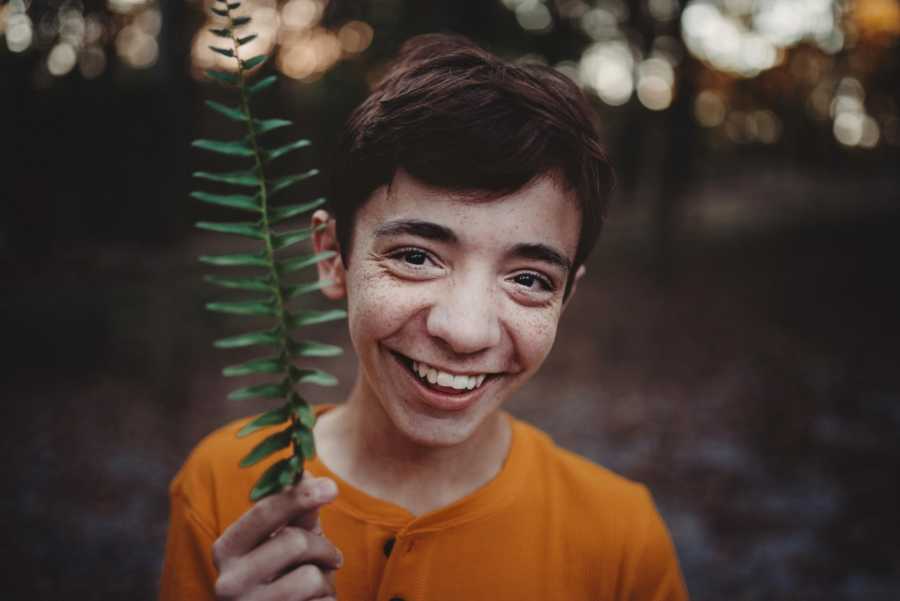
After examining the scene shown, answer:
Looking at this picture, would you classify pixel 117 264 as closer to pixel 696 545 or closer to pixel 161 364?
pixel 161 364

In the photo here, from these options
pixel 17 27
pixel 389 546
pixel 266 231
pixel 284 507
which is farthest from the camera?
pixel 17 27

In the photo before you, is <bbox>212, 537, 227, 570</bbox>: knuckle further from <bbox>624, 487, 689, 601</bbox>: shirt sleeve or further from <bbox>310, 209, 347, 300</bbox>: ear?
<bbox>624, 487, 689, 601</bbox>: shirt sleeve

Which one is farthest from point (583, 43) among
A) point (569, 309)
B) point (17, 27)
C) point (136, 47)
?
point (136, 47)

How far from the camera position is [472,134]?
5.10ft

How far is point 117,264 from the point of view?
10.5 metres

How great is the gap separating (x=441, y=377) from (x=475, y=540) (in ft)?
1.78

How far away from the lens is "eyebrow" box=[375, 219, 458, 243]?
4.80ft

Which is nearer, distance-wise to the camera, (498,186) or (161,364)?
(498,186)

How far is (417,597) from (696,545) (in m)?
4.02

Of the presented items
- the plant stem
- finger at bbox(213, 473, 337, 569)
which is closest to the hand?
finger at bbox(213, 473, 337, 569)

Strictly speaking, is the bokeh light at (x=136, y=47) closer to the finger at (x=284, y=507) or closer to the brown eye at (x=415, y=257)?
the brown eye at (x=415, y=257)

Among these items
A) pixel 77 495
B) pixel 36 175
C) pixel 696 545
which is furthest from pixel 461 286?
pixel 36 175

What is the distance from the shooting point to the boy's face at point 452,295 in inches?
57.4

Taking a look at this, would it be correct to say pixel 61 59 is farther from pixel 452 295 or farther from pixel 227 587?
pixel 227 587
